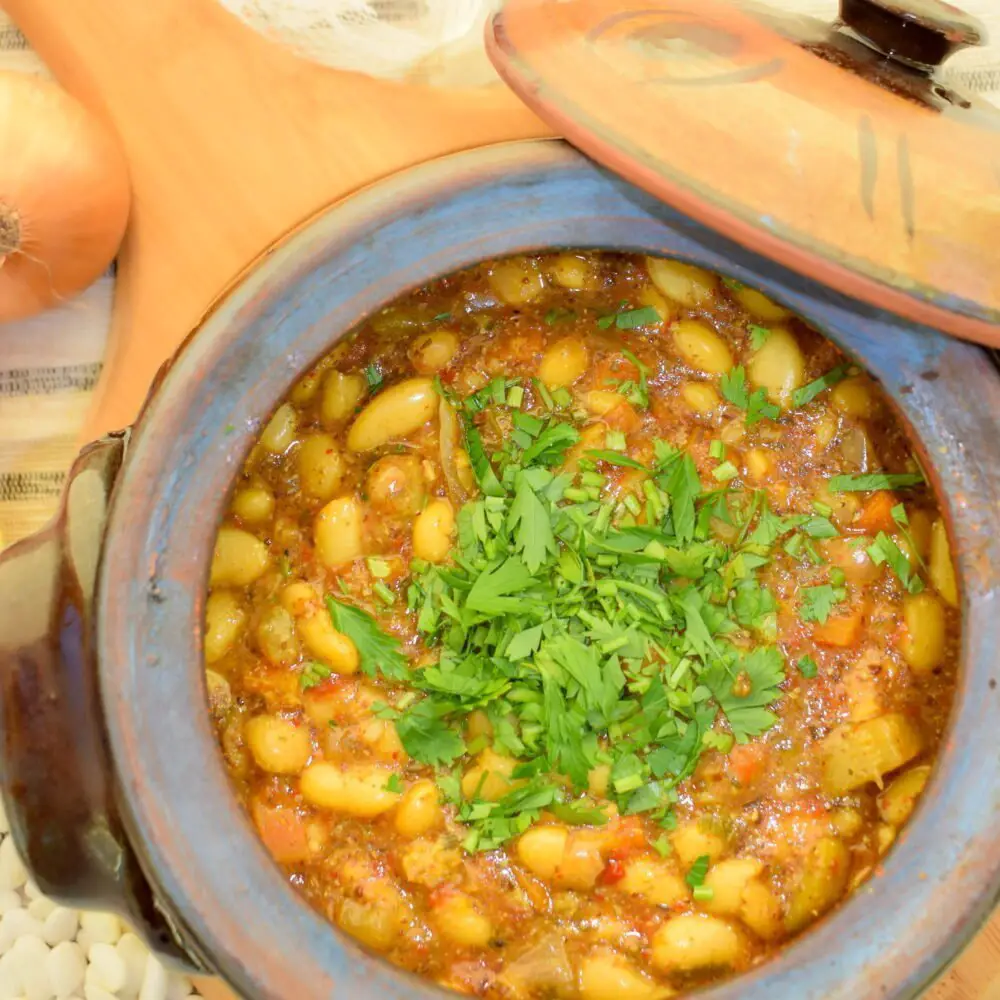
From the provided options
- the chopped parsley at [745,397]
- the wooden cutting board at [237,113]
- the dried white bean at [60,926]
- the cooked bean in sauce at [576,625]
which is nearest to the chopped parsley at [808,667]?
the cooked bean in sauce at [576,625]

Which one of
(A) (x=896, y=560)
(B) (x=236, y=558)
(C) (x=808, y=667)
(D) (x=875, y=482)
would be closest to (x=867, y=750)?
(C) (x=808, y=667)

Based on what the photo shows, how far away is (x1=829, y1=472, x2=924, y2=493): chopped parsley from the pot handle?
1076 millimetres

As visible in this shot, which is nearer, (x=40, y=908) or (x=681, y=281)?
(x=681, y=281)

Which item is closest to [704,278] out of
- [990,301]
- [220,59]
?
[990,301]

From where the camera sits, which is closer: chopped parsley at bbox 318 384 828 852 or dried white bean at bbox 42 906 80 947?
chopped parsley at bbox 318 384 828 852

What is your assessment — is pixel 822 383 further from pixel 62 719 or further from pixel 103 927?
pixel 103 927

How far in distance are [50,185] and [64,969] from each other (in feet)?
4.92

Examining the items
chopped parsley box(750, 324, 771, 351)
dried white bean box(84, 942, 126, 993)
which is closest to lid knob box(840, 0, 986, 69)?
chopped parsley box(750, 324, 771, 351)

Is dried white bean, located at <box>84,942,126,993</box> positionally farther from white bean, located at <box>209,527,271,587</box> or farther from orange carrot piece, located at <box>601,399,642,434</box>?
orange carrot piece, located at <box>601,399,642,434</box>

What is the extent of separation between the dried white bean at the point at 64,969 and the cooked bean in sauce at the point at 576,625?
31.3 inches

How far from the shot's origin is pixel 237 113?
183 centimetres

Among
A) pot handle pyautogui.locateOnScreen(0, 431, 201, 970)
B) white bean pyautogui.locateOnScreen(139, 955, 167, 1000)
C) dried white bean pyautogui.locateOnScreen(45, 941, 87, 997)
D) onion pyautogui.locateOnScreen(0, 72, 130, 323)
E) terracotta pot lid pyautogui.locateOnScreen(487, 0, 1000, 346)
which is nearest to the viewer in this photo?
terracotta pot lid pyautogui.locateOnScreen(487, 0, 1000, 346)

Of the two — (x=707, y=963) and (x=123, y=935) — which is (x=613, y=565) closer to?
(x=707, y=963)

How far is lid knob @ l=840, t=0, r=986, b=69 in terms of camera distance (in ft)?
4.28
